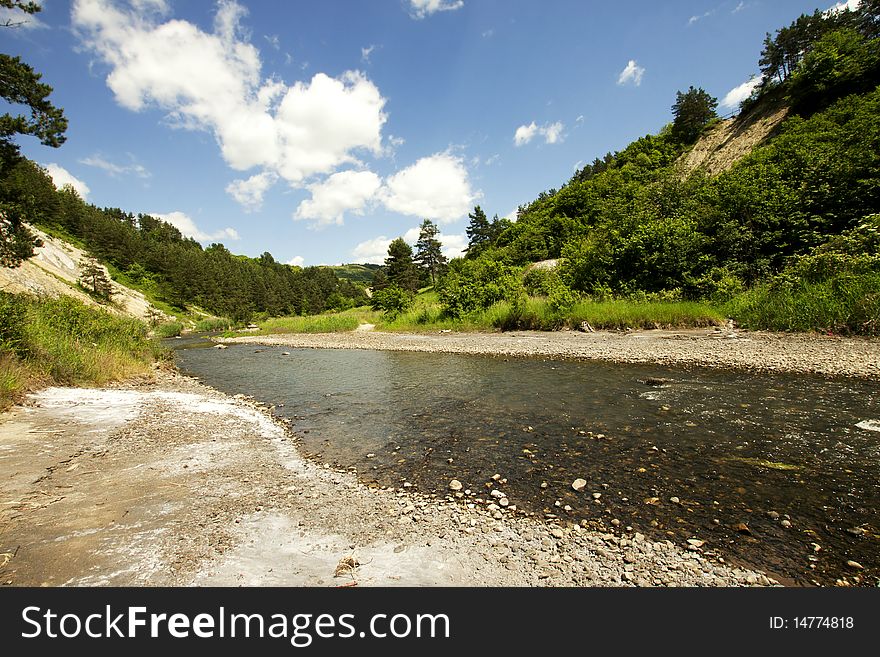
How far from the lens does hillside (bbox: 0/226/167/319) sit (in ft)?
152

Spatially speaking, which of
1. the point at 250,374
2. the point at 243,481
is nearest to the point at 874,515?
the point at 243,481

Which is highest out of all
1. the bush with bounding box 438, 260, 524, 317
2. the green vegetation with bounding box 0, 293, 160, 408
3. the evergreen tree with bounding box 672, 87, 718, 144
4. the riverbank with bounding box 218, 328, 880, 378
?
the evergreen tree with bounding box 672, 87, 718, 144

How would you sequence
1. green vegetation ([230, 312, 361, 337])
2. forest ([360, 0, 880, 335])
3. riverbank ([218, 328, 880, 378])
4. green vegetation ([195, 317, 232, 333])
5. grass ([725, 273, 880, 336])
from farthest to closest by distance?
green vegetation ([195, 317, 232, 333])
green vegetation ([230, 312, 361, 337])
forest ([360, 0, 880, 335])
grass ([725, 273, 880, 336])
riverbank ([218, 328, 880, 378])

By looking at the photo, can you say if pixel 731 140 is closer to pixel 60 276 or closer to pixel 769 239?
pixel 769 239

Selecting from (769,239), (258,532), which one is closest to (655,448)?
(258,532)

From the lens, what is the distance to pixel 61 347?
10.1m

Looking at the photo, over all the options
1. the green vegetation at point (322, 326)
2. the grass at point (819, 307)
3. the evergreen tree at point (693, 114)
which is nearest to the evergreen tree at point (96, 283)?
the green vegetation at point (322, 326)

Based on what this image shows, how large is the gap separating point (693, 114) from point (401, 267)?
54417 mm

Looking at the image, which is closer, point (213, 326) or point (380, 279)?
point (213, 326)

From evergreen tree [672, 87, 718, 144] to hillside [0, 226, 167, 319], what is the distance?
8242 cm

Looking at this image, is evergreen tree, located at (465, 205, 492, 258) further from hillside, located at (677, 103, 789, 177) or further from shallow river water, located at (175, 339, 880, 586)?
shallow river water, located at (175, 339, 880, 586)

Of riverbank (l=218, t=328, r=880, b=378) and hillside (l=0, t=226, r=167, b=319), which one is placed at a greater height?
hillside (l=0, t=226, r=167, b=319)

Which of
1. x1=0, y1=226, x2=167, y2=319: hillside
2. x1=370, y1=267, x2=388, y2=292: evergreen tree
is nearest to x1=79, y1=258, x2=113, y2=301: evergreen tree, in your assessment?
x1=0, y1=226, x2=167, y2=319: hillside
